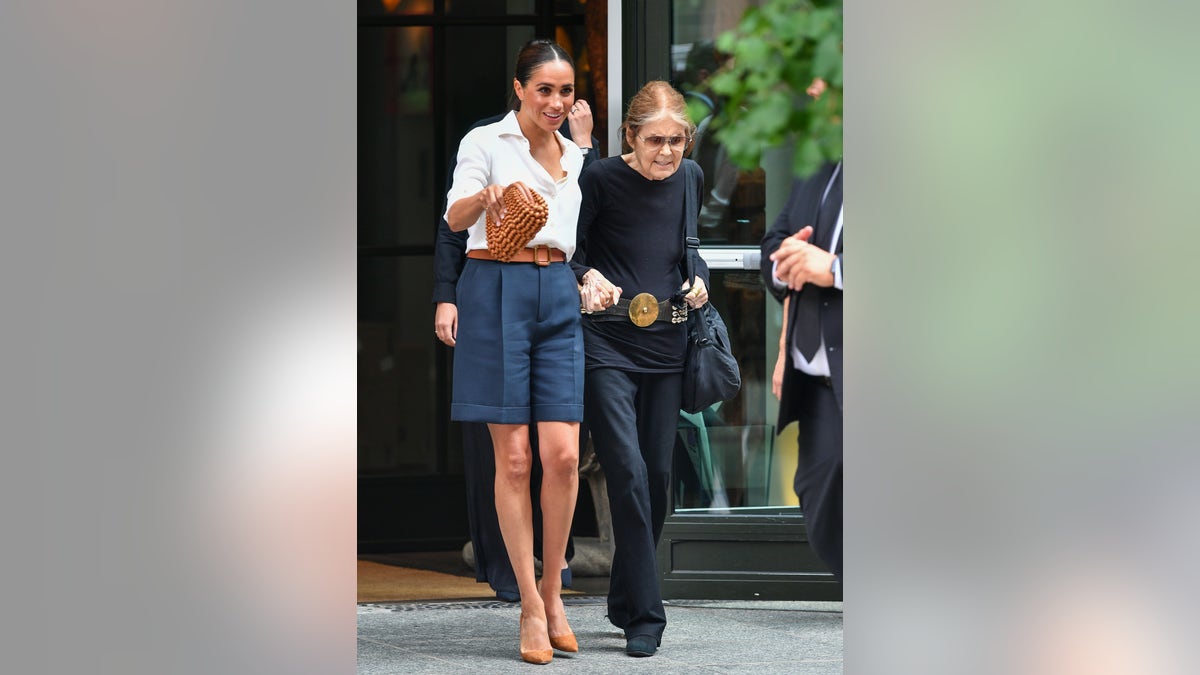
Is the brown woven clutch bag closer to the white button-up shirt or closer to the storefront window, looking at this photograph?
the white button-up shirt

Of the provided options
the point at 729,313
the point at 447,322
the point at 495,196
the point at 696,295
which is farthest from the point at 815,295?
the point at 729,313

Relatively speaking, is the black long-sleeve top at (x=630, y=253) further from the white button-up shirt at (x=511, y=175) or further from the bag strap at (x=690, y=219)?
the white button-up shirt at (x=511, y=175)

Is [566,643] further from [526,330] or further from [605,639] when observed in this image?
[526,330]

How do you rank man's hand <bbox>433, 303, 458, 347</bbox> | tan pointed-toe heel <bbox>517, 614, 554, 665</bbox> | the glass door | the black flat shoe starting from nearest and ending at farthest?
tan pointed-toe heel <bbox>517, 614, 554, 665</bbox> < the black flat shoe < man's hand <bbox>433, 303, 458, 347</bbox> < the glass door

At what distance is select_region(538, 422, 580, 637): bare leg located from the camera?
5.27 m

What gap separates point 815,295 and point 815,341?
0.11 m

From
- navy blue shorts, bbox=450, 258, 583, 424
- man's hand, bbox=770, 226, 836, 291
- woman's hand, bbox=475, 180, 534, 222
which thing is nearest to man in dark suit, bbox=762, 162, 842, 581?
man's hand, bbox=770, 226, 836, 291

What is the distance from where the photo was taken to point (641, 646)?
530cm

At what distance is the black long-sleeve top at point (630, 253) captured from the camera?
543 cm

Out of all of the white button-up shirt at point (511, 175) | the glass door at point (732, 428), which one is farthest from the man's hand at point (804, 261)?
the glass door at point (732, 428)
